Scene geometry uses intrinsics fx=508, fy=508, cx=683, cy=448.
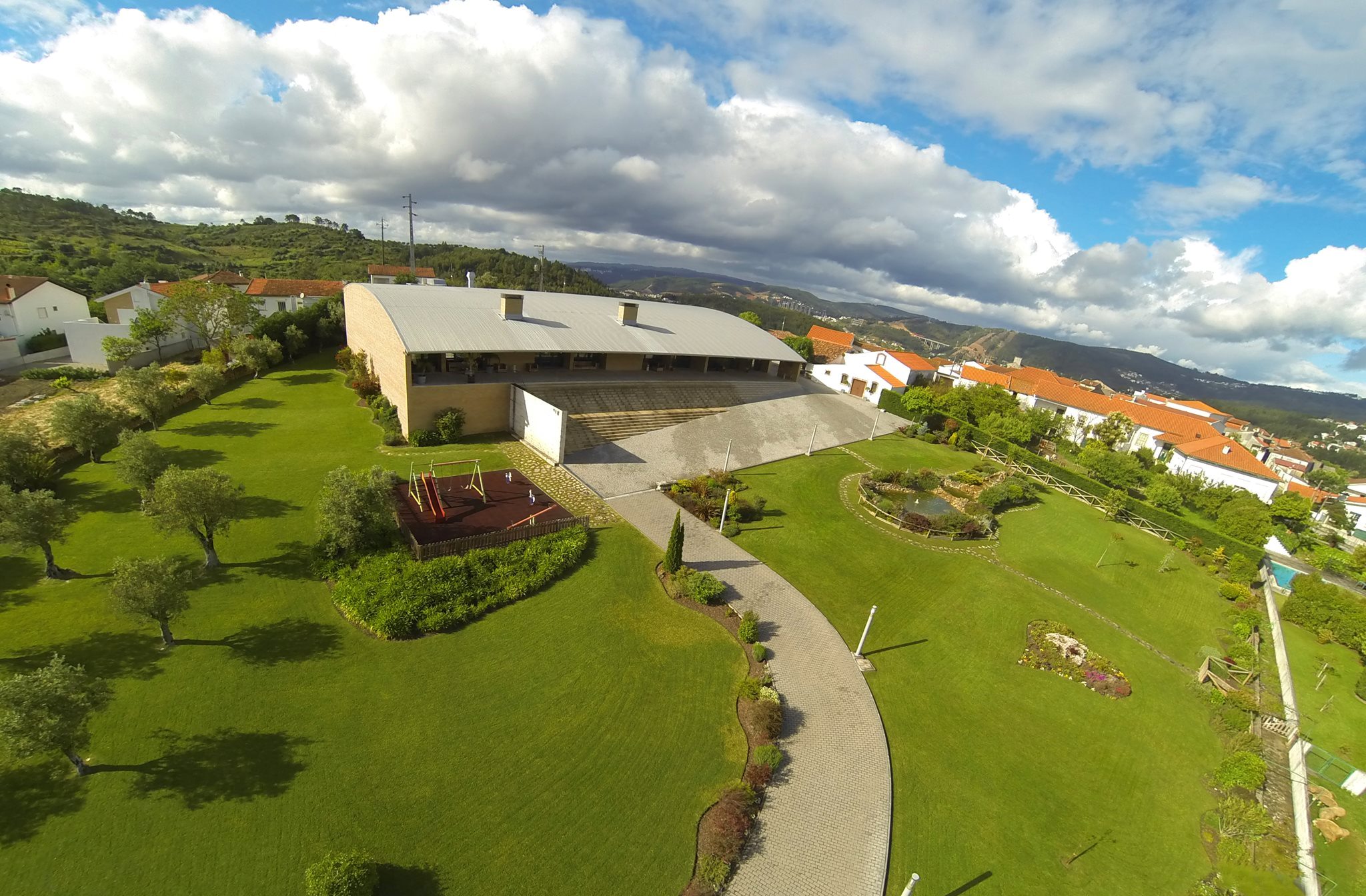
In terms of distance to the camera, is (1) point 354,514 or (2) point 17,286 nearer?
(1) point 354,514

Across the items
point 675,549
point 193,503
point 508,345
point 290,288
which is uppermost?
point 290,288

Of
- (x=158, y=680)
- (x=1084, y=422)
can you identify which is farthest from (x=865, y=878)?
(x=1084, y=422)

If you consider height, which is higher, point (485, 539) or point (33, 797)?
point (485, 539)

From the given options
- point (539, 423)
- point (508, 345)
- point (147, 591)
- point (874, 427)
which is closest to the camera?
point (147, 591)

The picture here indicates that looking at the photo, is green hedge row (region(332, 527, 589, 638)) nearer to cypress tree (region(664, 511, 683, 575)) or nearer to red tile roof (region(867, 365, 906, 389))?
cypress tree (region(664, 511, 683, 575))

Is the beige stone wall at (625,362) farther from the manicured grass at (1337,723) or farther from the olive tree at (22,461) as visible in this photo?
the manicured grass at (1337,723)

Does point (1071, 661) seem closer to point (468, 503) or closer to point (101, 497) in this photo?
point (468, 503)

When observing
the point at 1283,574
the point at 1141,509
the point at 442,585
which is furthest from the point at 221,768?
the point at 1283,574

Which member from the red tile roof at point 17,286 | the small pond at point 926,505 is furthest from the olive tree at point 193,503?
the red tile roof at point 17,286
